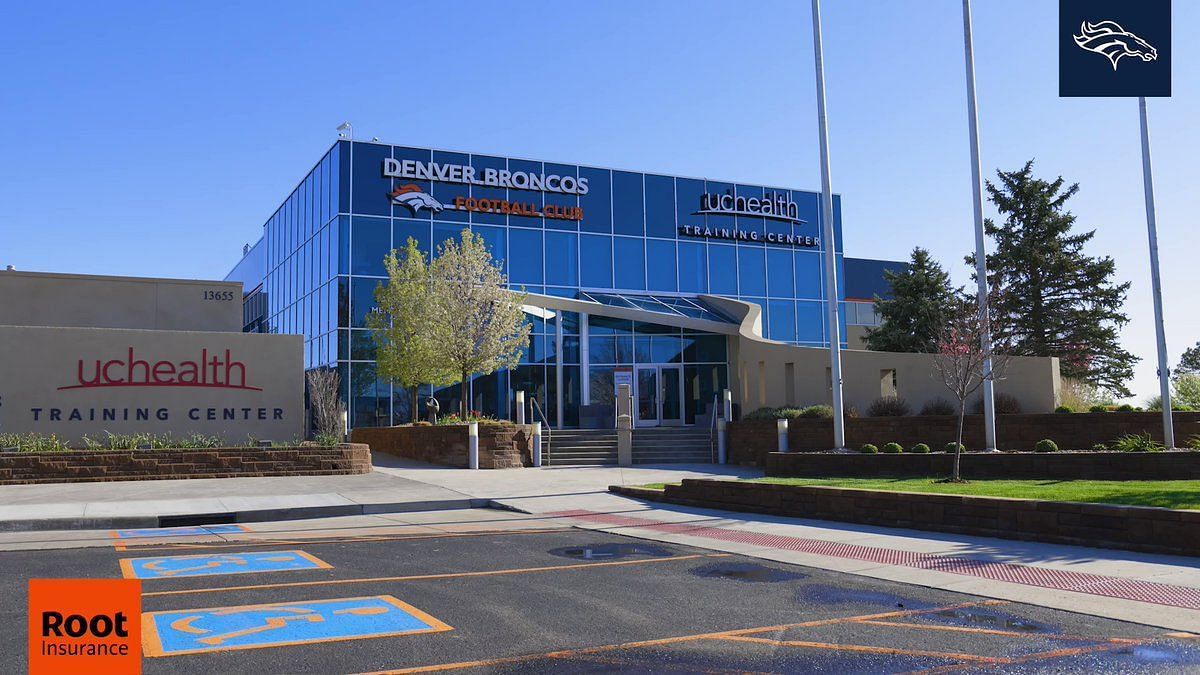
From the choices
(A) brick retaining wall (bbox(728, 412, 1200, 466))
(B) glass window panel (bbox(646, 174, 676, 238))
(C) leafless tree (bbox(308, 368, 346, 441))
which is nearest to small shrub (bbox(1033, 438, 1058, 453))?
(A) brick retaining wall (bbox(728, 412, 1200, 466))

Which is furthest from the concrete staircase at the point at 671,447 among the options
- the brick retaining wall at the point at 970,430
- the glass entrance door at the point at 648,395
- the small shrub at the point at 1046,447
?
the small shrub at the point at 1046,447

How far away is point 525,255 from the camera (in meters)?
39.5

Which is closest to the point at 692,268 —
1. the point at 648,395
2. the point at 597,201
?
the point at 597,201

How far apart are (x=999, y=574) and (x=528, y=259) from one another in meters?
31.6

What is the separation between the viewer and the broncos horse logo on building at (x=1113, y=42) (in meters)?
18.1

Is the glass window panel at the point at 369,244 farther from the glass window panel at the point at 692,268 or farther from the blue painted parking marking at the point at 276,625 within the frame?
the blue painted parking marking at the point at 276,625

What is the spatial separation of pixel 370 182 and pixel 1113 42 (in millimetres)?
26526

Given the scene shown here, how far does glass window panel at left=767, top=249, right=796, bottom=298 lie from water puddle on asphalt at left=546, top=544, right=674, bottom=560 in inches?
1315

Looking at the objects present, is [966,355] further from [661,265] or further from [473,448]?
[661,265]

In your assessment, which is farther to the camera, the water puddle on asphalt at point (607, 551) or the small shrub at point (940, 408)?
the small shrub at point (940, 408)

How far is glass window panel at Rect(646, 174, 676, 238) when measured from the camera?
4206cm

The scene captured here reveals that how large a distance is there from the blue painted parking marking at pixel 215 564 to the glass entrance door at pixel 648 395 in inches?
1036

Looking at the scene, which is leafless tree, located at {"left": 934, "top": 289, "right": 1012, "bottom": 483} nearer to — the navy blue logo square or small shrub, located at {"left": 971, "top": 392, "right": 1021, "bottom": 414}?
small shrub, located at {"left": 971, "top": 392, "right": 1021, "bottom": 414}

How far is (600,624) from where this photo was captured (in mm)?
6980
